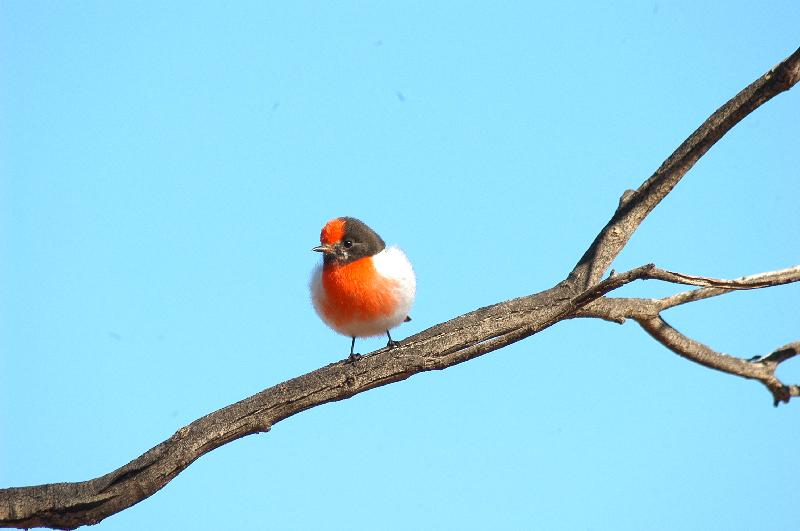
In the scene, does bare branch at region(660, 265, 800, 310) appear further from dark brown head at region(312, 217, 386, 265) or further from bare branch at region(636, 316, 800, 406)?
dark brown head at region(312, 217, 386, 265)

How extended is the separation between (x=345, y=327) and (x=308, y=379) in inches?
32.6

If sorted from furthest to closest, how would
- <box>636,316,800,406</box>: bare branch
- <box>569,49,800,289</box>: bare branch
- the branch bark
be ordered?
<box>636,316,800,406</box>: bare branch → <box>569,49,800,289</box>: bare branch → the branch bark

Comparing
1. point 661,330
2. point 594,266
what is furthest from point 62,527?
point 661,330

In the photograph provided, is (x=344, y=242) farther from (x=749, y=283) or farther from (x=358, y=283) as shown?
(x=749, y=283)

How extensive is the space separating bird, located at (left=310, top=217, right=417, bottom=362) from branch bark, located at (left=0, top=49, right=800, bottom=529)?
0.62 meters

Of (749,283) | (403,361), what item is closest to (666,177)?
(749,283)

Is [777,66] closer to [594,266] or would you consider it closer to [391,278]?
[594,266]

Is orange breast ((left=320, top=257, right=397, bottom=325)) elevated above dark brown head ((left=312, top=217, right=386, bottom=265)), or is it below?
below

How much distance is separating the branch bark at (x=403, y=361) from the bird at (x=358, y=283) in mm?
622

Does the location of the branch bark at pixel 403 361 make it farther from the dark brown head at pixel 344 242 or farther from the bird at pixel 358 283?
the dark brown head at pixel 344 242

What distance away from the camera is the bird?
4.94 m

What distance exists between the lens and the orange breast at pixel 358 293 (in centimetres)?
492

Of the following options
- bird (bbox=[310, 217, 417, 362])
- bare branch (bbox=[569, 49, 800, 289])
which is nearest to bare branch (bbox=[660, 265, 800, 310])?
bare branch (bbox=[569, 49, 800, 289])

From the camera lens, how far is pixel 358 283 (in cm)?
494
